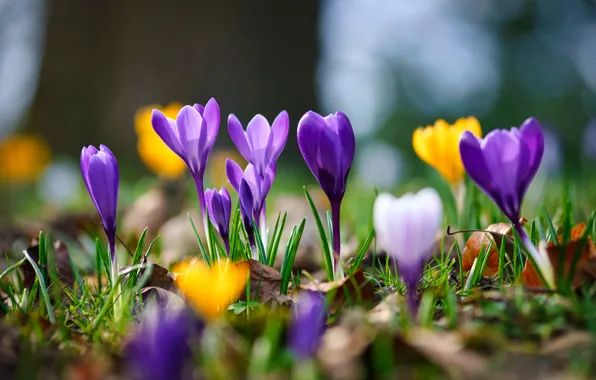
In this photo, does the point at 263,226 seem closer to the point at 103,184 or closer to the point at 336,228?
the point at 336,228

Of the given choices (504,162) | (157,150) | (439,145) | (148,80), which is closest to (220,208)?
(504,162)

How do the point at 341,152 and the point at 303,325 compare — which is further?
the point at 341,152

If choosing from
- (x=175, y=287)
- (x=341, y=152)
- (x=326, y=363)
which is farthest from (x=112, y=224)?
(x=326, y=363)

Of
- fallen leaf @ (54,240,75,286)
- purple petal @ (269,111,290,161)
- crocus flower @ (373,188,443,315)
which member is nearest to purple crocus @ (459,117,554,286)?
crocus flower @ (373,188,443,315)

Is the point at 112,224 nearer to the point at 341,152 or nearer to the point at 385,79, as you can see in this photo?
the point at 341,152

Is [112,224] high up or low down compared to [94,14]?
down

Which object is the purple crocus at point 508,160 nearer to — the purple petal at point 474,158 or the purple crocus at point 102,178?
the purple petal at point 474,158
